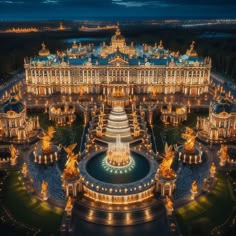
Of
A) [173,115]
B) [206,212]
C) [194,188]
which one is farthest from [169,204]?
[173,115]

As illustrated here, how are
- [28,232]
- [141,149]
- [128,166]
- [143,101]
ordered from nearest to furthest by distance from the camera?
1. [28,232]
2. [128,166]
3. [141,149]
4. [143,101]

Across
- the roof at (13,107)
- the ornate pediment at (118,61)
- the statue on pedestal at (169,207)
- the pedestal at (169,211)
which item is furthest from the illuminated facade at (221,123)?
the roof at (13,107)

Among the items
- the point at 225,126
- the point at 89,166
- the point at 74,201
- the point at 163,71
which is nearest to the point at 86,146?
the point at 89,166

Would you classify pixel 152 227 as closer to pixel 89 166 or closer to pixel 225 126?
pixel 89 166

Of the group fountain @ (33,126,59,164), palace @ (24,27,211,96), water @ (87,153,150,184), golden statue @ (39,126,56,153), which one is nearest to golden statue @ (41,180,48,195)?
water @ (87,153,150,184)

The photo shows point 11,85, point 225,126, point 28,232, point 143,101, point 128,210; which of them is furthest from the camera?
point 11,85

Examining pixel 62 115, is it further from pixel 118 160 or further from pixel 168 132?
pixel 118 160

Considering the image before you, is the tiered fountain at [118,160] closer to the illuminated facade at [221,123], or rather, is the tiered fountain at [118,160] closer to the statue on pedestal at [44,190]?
the statue on pedestal at [44,190]
